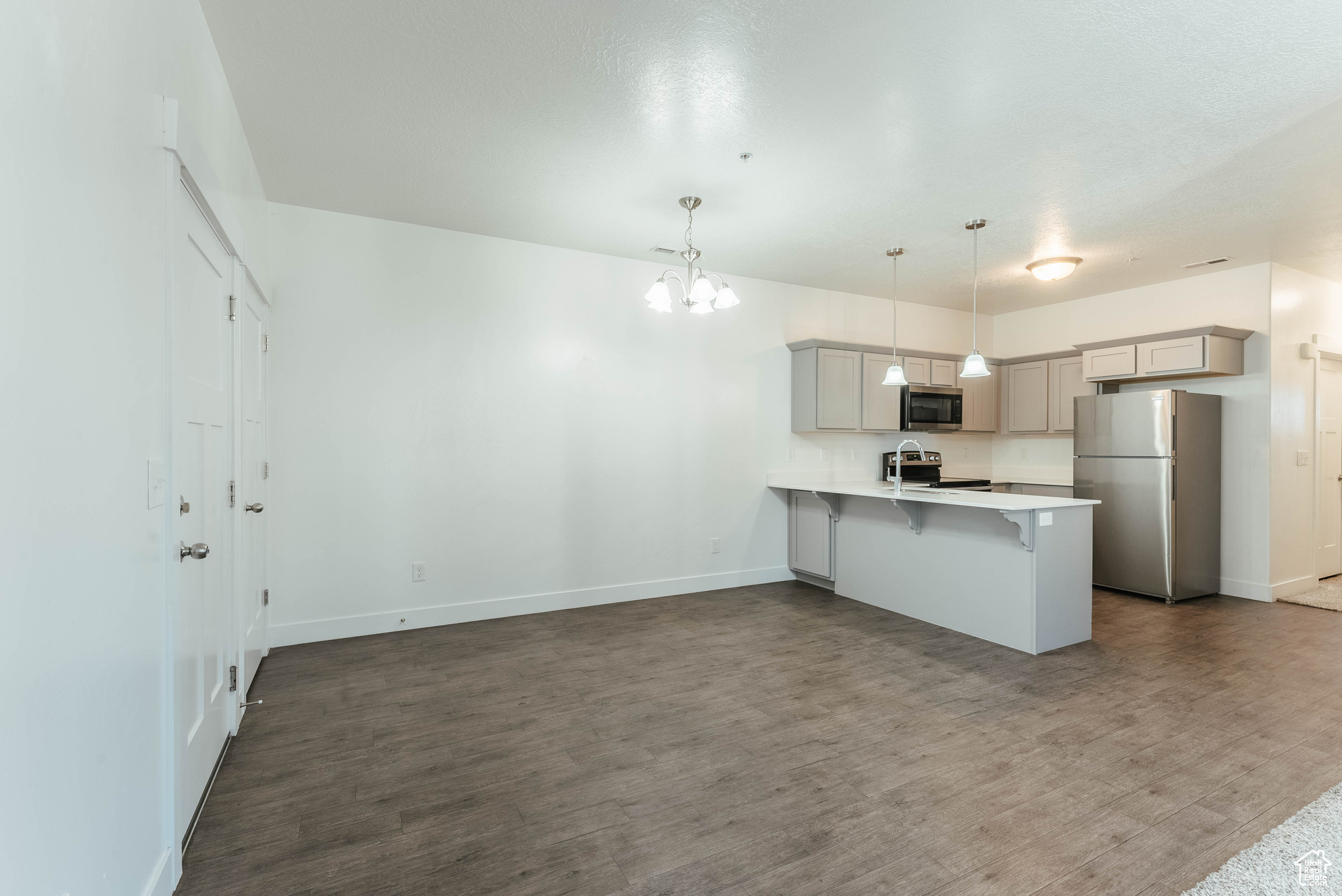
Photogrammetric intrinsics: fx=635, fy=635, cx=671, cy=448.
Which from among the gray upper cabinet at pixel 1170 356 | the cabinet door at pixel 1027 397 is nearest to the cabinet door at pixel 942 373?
the cabinet door at pixel 1027 397

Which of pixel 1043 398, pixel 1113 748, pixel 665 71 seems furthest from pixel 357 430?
pixel 1043 398

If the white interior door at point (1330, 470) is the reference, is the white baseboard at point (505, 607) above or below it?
below

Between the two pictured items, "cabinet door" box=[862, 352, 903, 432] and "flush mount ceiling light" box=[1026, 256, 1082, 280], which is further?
Answer: "cabinet door" box=[862, 352, 903, 432]

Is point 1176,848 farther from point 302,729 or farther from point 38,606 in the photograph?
point 302,729

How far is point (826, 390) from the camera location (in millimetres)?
5504

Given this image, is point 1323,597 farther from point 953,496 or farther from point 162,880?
point 162,880

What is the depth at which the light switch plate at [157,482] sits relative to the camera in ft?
5.28

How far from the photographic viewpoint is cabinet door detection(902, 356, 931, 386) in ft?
19.4

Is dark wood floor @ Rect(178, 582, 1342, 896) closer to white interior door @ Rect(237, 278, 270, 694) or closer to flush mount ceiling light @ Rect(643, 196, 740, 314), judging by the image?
white interior door @ Rect(237, 278, 270, 694)

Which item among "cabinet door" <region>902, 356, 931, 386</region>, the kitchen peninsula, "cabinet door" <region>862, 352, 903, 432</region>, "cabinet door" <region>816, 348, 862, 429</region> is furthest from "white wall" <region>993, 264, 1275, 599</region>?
"cabinet door" <region>816, 348, 862, 429</region>

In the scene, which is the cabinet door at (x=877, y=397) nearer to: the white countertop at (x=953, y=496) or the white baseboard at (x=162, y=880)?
the white countertop at (x=953, y=496)

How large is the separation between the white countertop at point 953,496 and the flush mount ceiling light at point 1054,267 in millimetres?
1671

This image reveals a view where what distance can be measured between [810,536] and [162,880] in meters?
4.54

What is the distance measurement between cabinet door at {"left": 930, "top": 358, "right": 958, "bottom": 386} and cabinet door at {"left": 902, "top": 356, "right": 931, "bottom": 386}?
2.5 inches
